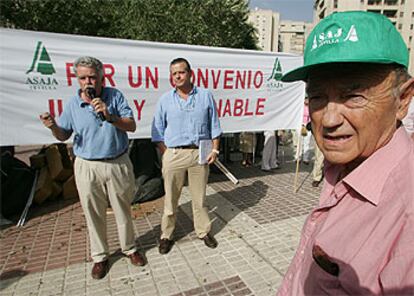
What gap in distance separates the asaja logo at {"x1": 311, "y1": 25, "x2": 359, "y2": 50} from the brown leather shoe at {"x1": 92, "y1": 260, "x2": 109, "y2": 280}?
2877mm

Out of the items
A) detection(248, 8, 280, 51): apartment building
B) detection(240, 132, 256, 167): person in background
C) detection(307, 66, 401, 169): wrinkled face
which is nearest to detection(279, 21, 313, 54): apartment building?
detection(248, 8, 280, 51): apartment building

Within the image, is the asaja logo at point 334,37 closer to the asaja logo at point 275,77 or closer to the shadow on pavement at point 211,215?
the shadow on pavement at point 211,215

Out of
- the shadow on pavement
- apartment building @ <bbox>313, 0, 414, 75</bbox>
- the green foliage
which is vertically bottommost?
the shadow on pavement

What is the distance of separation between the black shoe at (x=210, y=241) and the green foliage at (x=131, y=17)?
433 inches

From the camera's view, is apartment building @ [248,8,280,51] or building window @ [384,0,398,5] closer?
building window @ [384,0,398,5]

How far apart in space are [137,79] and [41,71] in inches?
50.5

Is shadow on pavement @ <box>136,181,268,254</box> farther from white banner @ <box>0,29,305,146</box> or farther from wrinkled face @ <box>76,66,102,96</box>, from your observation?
wrinkled face @ <box>76,66,102,96</box>

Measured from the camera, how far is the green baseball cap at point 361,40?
758mm

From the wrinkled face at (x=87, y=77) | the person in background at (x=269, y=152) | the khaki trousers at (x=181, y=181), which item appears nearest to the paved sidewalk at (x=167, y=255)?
the khaki trousers at (x=181, y=181)

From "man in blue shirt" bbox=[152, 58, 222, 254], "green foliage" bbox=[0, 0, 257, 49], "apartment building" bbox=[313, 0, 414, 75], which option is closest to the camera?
"man in blue shirt" bbox=[152, 58, 222, 254]

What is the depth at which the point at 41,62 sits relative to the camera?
366 centimetres

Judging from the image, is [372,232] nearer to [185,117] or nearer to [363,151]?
[363,151]

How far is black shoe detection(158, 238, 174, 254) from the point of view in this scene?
3.24 meters

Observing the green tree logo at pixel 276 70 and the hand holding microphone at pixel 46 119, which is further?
the green tree logo at pixel 276 70
